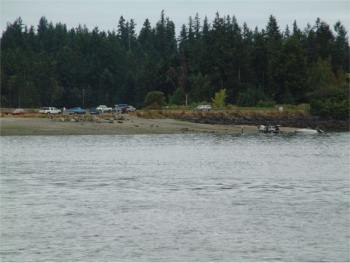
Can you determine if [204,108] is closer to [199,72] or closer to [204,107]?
[204,107]

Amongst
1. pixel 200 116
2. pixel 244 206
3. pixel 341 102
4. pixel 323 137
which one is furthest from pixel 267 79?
pixel 244 206

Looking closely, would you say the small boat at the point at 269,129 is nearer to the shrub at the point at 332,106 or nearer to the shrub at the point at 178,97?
the shrub at the point at 332,106

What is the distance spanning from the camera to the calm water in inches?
1003

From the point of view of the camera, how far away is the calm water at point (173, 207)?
25.5 metres

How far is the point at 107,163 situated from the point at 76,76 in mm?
121511

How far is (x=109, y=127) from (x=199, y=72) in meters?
58.3

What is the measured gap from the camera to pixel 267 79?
481 ft

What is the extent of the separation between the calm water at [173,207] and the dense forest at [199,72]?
74800 millimetres

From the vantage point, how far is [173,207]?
34.6 m

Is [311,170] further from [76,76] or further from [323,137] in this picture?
[76,76]

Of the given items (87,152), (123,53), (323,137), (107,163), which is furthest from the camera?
(123,53)

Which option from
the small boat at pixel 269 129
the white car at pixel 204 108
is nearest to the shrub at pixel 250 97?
the white car at pixel 204 108

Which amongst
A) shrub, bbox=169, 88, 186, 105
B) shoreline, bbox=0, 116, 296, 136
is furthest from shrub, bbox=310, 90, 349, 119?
shrub, bbox=169, 88, 186, 105

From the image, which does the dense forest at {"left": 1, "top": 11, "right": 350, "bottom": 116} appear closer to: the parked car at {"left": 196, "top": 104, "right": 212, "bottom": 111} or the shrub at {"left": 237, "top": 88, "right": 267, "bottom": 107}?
the shrub at {"left": 237, "top": 88, "right": 267, "bottom": 107}
